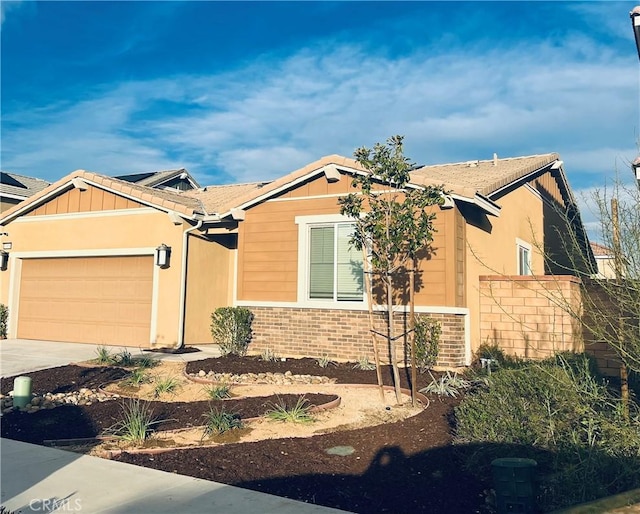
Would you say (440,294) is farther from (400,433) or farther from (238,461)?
(238,461)

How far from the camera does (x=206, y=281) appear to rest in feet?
47.7

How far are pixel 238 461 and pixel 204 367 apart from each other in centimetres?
527

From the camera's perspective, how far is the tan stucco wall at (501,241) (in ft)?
37.2

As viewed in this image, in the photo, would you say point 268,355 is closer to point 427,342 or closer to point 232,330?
point 232,330

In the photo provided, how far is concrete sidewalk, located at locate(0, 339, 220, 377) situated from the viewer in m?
11.0

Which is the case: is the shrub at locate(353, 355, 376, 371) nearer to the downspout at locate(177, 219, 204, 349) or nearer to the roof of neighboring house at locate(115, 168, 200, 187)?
the downspout at locate(177, 219, 204, 349)

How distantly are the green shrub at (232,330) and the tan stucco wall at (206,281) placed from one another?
1835mm

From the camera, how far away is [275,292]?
40.8ft

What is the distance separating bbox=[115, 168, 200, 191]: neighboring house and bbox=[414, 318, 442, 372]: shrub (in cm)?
1750

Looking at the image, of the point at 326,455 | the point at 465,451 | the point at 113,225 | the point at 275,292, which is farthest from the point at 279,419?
the point at 113,225

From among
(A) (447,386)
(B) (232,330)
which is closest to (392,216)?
(A) (447,386)

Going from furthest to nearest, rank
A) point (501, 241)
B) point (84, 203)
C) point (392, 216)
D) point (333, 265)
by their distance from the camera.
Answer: point (84, 203), point (501, 241), point (333, 265), point (392, 216)

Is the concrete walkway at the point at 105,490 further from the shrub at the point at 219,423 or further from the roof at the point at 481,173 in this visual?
the roof at the point at 481,173

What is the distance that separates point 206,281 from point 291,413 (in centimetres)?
812
